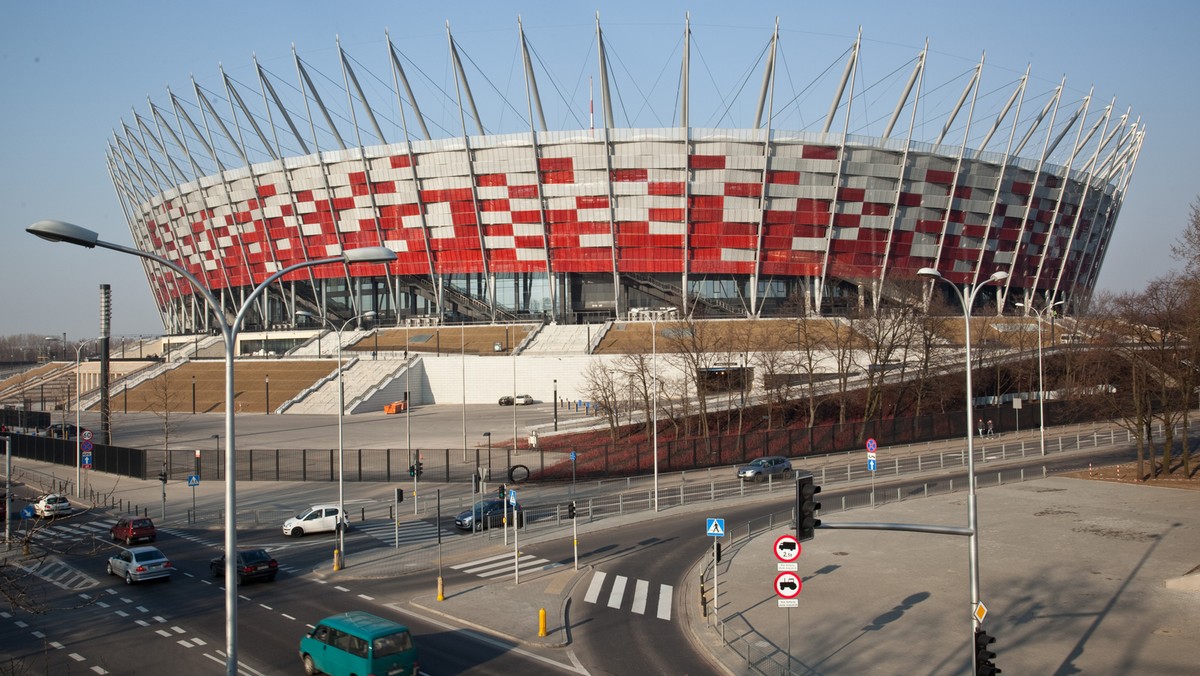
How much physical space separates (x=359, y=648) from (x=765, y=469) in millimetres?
30949

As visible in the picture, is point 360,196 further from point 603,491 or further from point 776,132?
point 603,491

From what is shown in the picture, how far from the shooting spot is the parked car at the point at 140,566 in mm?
26359

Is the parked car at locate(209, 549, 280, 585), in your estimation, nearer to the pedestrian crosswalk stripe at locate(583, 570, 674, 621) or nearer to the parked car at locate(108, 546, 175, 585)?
the parked car at locate(108, 546, 175, 585)

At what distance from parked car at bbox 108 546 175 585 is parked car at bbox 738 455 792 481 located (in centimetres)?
2679

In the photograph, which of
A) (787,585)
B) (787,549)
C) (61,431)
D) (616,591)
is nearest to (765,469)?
(616,591)

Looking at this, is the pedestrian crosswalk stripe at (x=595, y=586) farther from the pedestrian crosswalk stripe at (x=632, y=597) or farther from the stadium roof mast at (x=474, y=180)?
the stadium roof mast at (x=474, y=180)

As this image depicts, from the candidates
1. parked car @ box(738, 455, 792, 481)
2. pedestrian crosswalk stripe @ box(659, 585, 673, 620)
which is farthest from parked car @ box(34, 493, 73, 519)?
parked car @ box(738, 455, 792, 481)

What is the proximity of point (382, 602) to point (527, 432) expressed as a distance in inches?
1437

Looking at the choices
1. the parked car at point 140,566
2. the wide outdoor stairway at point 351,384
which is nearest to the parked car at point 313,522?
the parked car at point 140,566

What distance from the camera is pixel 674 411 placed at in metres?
56.5

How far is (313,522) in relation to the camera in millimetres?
34531

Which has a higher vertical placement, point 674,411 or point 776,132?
point 776,132

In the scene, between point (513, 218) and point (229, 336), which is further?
point (513, 218)

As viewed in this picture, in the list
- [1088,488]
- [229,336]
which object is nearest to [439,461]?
[1088,488]
